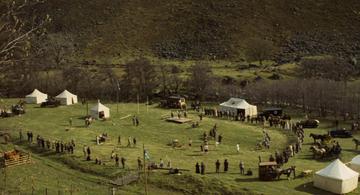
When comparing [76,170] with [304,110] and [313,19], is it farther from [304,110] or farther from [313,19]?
[313,19]

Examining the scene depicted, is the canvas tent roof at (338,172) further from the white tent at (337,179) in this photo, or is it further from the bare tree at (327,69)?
the bare tree at (327,69)

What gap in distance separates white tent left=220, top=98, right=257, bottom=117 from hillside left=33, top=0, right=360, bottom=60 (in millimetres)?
40559

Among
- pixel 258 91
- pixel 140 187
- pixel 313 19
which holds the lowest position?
pixel 140 187

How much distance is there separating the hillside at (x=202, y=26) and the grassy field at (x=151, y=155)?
149ft

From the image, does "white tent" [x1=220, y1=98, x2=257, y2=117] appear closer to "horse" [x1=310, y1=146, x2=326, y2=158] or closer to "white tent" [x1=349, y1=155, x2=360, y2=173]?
"horse" [x1=310, y1=146, x2=326, y2=158]

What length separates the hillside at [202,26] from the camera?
97250mm

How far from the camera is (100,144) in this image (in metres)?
41.1

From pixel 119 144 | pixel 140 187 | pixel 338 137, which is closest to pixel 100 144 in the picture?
pixel 119 144

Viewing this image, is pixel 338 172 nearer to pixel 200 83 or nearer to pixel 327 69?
pixel 200 83

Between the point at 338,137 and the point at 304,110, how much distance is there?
12852 mm

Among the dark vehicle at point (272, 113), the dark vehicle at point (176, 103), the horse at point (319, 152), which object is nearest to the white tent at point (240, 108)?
the dark vehicle at point (272, 113)

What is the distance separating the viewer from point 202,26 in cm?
10562

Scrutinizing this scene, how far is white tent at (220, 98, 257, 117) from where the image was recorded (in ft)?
172

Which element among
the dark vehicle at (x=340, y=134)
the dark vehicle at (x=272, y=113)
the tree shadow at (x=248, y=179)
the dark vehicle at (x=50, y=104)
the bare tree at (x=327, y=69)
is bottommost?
the tree shadow at (x=248, y=179)
